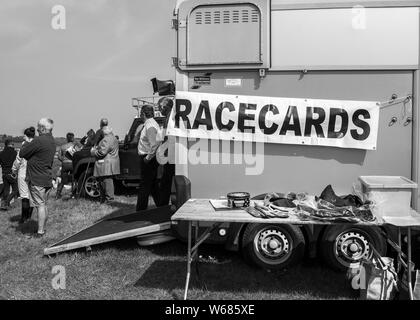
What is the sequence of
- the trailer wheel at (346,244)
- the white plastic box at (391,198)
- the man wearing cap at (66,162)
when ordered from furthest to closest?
1. the man wearing cap at (66,162)
2. the trailer wheel at (346,244)
3. the white plastic box at (391,198)

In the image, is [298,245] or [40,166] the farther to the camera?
[40,166]

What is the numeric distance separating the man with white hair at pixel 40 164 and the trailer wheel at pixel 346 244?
419 centimetres

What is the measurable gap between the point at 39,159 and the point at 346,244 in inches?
177

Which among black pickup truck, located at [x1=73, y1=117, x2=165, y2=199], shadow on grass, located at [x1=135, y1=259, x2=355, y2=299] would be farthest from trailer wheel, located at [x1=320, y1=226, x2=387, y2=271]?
black pickup truck, located at [x1=73, y1=117, x2=165, y2=199]

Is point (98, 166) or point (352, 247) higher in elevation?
point (98, 166)

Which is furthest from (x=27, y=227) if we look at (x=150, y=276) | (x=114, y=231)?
(x=150, y=276)

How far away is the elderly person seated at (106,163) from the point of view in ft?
30.9

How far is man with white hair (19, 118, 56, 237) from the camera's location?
257 inches

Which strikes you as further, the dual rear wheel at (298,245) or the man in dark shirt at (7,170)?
the man in dark shirt at (7,170)

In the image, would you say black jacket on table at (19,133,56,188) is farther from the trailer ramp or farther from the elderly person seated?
the elderly person seated

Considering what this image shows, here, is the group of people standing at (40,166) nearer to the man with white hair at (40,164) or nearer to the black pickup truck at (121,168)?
the man with white hair at (40,164)

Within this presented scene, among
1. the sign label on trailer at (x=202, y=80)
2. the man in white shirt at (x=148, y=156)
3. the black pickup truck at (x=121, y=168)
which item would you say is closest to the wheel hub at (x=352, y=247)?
the sign label on trailer at (x=202, y=80)

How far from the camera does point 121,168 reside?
10117 mm

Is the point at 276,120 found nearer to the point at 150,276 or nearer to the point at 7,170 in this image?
the point at 150,276
